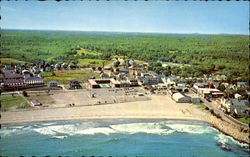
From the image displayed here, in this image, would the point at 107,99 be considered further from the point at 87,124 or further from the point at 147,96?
the point at 87,124

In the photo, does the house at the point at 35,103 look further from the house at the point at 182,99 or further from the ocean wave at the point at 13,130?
the house at the point at 182,99

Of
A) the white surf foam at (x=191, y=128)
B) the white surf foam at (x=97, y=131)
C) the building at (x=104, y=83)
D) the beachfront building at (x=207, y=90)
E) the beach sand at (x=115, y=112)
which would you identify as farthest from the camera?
the building at (x=104, y=83)

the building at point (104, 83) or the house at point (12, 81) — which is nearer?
the house at point (12, 81)

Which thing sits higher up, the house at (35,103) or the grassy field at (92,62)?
the grassy field at (92,62)

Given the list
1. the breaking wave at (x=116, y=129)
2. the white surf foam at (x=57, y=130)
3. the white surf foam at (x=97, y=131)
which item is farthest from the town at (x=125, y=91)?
the white surf foam at (x=97, y=131)

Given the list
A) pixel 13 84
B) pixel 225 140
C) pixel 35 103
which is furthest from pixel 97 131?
pixel 13 84

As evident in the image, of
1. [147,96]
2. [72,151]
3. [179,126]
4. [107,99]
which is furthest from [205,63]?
[72,151]
